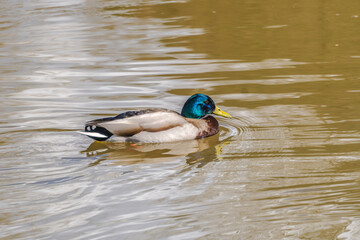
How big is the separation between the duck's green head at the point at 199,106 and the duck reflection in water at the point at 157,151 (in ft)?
1.00

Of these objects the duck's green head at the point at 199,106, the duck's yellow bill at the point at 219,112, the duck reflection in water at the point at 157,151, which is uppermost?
the duck's green head at the point at 199,106

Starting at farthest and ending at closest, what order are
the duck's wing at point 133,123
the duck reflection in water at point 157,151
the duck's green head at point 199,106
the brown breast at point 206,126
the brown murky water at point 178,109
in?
the duck's green head at point 199,106
the brown breast at point 206,126
the duck's wing at point 133,123
the duck reflection in water at point 157,151
the brown murky water at point 178,109

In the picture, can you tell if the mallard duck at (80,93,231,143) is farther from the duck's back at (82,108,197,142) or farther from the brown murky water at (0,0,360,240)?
the brown murky water at (0,0,360,240)

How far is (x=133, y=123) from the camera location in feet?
23.9

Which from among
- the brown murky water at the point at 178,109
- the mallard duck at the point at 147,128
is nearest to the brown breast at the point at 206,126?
the mallard duck at the point at 147,128

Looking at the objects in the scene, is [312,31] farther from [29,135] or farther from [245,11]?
[29,135]

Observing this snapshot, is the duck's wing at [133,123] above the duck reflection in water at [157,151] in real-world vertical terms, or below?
above

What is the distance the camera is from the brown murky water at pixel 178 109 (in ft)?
17.0

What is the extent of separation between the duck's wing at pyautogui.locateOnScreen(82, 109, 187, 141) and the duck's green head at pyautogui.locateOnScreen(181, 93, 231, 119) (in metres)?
0.33

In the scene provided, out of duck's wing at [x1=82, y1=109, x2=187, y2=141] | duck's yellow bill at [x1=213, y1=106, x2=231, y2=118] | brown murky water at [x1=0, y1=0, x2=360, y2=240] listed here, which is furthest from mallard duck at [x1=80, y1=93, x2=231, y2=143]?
duck's yellow bill at [x1=213, y1=106, x2=231, y2=118]

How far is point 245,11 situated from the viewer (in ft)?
46.3

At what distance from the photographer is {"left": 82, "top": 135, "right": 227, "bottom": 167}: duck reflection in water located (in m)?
6.78

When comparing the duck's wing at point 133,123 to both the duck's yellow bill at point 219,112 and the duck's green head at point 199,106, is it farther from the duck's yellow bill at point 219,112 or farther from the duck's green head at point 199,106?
the duck's yellow bill at point 219,112

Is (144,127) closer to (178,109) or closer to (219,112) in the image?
(219,112)
